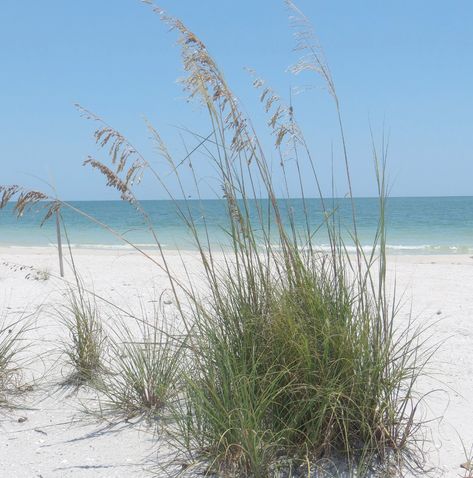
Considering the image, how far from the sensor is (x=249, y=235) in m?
2.66

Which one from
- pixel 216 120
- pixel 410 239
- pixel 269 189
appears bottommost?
pixel 410 239

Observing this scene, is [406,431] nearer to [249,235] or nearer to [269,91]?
[249,235]

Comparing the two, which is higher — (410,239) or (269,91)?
(269,91)

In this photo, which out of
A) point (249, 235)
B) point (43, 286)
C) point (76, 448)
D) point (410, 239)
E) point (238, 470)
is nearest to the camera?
point (238, 470)

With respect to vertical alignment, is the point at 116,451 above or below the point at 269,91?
below

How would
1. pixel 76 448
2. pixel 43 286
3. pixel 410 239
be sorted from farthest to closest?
1. pixel 410 239
2. pixel 43 286
3. pixel 76 448

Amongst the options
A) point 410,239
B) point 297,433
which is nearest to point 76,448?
point 297,433

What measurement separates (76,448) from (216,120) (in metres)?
1.59

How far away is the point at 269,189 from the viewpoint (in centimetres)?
270

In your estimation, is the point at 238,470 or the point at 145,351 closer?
the point at 238,470

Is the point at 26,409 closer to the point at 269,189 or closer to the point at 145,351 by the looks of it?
the point at 145,351

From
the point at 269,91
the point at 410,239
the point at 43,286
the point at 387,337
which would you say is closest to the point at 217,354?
the point at 387,337

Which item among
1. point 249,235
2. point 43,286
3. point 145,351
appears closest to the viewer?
point 249,235

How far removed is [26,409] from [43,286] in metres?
4.57
